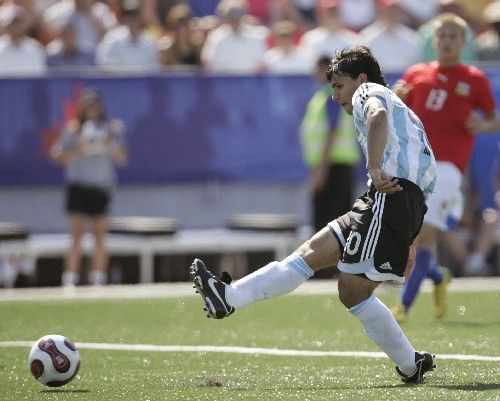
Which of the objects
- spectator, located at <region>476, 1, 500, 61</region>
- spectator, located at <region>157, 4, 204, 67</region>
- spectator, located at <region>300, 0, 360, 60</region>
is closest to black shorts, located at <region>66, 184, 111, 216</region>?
spectator, located at <region>157, 4, 204, 67</region>

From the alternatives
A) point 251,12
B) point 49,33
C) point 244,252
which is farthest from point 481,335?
point 251,12

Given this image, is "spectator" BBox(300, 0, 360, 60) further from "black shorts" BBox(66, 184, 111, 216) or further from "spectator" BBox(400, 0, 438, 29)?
"black shorts" BBox(66, 184, 111, 216)

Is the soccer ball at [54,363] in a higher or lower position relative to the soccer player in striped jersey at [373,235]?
lower

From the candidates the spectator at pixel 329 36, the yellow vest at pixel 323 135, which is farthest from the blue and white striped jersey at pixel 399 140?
the spectator at pixel 329 36

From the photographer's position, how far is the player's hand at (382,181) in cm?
822

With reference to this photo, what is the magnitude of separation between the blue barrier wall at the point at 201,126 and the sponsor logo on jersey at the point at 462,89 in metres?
5.10

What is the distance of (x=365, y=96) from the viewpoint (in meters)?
8.41

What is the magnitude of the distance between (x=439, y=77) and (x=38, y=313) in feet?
13.6

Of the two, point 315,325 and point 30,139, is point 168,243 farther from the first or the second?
point 315,325

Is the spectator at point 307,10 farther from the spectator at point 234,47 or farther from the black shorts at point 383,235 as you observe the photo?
the black shorts at point 383,235

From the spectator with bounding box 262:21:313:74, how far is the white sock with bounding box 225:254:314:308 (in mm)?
9629

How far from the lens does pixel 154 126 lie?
1741 cm

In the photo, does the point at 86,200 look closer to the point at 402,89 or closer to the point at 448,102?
the point at 448,102

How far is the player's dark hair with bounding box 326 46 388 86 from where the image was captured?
8.66 metres
